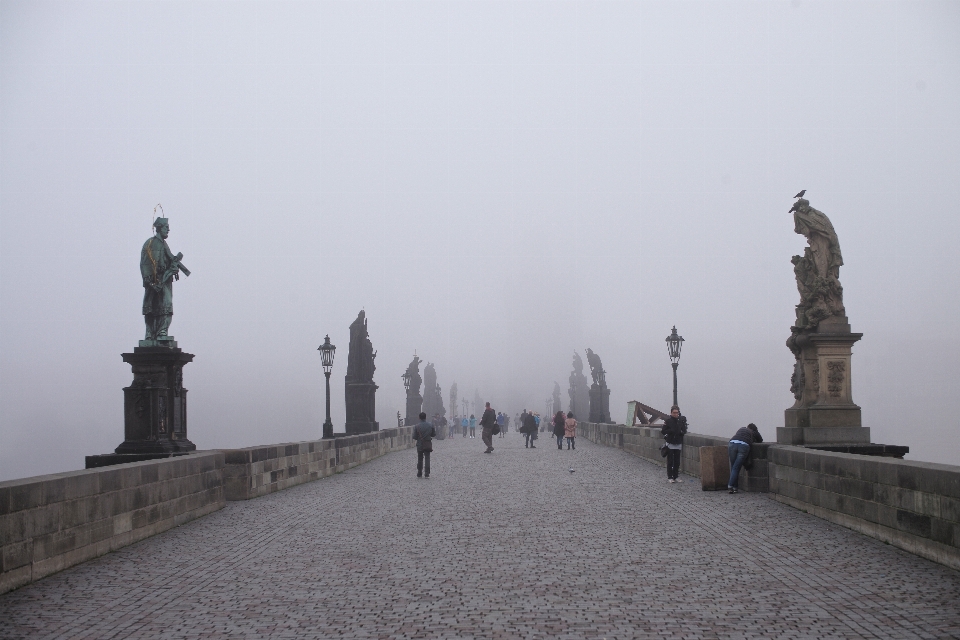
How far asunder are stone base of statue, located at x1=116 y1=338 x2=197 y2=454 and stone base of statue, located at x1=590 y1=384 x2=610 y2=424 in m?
38.9

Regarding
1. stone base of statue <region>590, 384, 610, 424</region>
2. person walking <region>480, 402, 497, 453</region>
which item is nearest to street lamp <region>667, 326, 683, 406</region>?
person walking <region>480, 402, 497, 453</region>

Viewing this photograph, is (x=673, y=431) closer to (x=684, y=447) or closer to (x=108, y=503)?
(x=684, y=447)

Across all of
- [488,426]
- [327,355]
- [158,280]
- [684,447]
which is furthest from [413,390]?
[158,280]

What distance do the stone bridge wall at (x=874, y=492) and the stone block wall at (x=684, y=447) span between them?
25 mm

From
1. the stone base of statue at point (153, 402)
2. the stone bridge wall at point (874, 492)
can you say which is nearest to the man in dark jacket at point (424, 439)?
the stone base of statue at point (153, 402)

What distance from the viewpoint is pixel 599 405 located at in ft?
179

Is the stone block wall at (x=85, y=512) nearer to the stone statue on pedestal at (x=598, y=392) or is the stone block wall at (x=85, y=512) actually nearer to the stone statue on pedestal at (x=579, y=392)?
the stone statue on pedestal at (x=598, y=392)

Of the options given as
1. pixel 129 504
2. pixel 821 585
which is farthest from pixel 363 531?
pixel 821 585

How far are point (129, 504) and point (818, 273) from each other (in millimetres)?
12136

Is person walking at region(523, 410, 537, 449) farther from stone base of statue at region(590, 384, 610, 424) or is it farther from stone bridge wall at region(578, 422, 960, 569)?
stone bridge wall at region(578, 422, 960, 569)

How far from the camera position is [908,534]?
370 inches

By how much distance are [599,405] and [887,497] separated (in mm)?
44698

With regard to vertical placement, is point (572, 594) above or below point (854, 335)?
below

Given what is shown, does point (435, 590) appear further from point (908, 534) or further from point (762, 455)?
point (762, 455)
